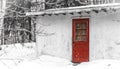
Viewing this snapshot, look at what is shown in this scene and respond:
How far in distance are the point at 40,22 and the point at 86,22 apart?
2.89m

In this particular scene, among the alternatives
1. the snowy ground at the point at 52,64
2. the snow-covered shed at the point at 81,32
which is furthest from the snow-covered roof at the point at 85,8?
the snowy ground at the point at 52,64

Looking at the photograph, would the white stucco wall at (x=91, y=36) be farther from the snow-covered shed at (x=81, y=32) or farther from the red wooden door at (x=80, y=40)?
the red wooden door at (x=80, y=40)

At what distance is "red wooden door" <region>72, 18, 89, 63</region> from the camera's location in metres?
16.4

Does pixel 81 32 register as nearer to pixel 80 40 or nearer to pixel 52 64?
pixel 80 40

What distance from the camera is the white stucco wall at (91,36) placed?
50.9 feet

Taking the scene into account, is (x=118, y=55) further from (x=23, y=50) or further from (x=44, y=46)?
(x=23, y=50)

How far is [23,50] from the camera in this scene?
22.5 metres

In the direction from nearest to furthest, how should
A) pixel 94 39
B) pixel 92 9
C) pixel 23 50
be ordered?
pixel 92 9, pixel 94 39, pixel 23 50

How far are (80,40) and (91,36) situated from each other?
68cm

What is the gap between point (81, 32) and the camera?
16625 mm

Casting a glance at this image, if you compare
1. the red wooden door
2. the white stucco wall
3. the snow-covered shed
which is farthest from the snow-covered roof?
the red wooden door

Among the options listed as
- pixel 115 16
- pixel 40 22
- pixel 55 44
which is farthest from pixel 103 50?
pixel 40 22

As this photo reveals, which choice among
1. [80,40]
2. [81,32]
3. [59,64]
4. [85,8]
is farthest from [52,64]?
[85,8]

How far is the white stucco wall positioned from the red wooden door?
24 cm
